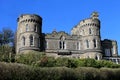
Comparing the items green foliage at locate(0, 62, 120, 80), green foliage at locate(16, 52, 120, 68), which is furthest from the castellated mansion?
green foliage at locate(0, 62, 120, 80)

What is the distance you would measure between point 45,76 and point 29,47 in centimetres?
3455

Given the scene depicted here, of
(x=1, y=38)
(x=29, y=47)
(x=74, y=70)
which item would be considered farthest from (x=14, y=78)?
(x=1, y=38)

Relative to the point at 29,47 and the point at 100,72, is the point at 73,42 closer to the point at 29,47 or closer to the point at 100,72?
the point at 29,47

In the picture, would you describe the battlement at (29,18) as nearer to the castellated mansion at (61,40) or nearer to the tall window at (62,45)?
the castellated mansion at (61,40)

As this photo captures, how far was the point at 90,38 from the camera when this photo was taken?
65.8 m

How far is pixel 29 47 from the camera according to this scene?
61312 millimetres

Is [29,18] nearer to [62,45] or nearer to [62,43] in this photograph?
[62,43]

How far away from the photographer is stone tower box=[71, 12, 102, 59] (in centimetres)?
6456

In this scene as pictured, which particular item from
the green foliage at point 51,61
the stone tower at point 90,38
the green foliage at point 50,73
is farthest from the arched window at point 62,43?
the green foliage at point 50,73

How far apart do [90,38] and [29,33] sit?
1338 centimetres

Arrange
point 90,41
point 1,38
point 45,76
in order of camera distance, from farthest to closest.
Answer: point 1,38 < point 90,41 < point 45,76

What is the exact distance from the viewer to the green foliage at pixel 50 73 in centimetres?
2414

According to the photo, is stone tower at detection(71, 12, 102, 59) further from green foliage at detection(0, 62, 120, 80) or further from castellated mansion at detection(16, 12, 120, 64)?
green foliage at detection(0, 62, 120, 80)

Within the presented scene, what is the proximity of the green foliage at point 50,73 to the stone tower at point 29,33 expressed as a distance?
28.7 metres
